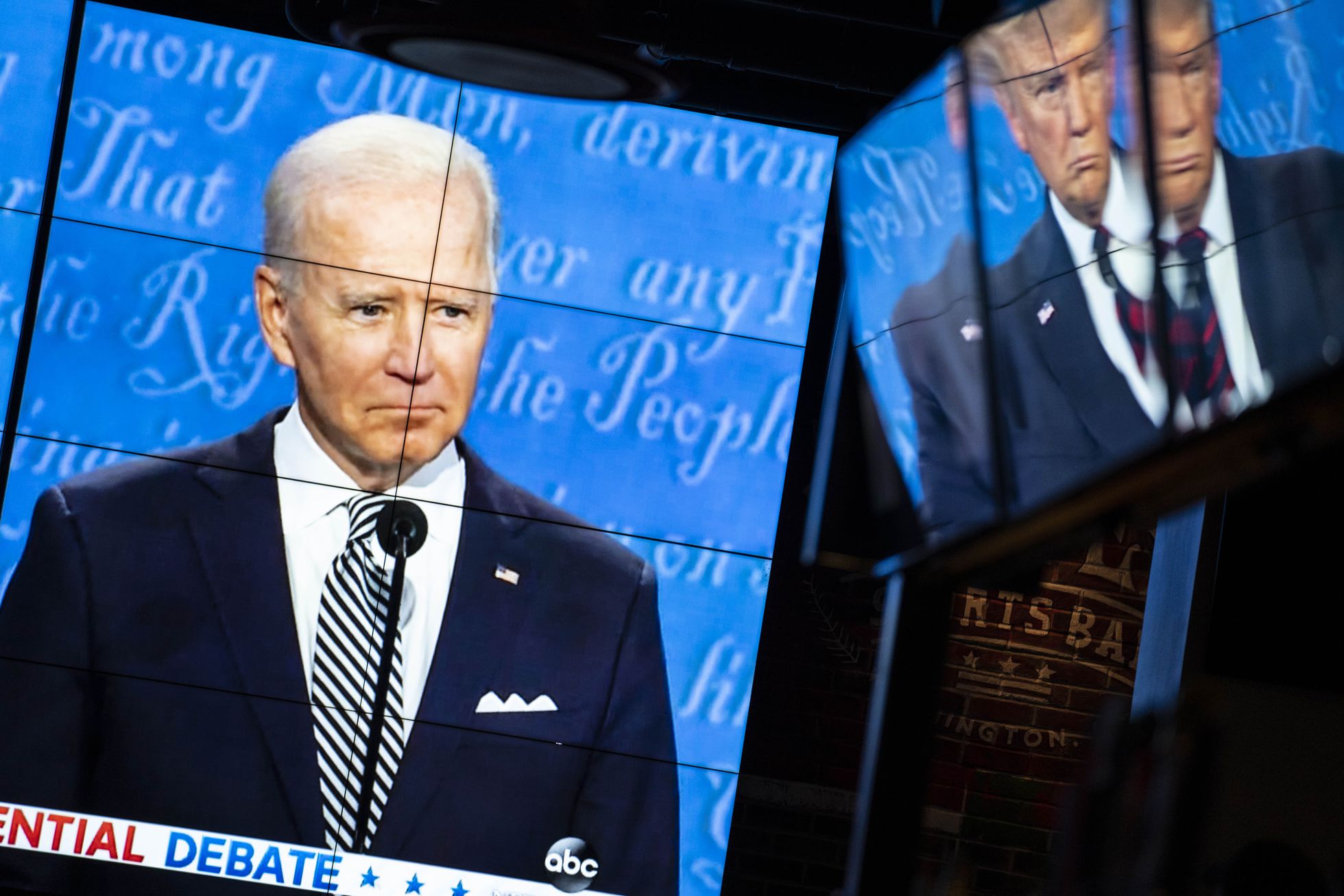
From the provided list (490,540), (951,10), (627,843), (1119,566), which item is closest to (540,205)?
(490,540)

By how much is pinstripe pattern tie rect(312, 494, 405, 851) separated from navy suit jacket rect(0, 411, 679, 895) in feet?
0.13

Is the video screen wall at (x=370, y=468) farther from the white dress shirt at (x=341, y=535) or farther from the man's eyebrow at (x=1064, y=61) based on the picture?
the man's eyebrow at (x=1064, y=61)

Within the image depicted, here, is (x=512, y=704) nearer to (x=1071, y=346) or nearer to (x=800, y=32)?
(x=800, y=32)

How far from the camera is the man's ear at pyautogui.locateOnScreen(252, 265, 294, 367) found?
3.97m

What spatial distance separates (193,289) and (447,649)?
118 centimetres

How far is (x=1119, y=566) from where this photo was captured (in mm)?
4516

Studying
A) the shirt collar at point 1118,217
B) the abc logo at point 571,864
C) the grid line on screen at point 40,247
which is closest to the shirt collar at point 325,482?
the grid line on screen at point 40,247

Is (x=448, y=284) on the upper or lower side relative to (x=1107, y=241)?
upper

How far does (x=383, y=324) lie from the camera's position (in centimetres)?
402

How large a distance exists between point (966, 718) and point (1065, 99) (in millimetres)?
2884

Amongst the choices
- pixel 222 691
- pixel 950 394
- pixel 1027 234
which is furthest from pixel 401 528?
pixel 1027 234

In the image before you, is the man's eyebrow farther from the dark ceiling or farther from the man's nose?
the man's nose

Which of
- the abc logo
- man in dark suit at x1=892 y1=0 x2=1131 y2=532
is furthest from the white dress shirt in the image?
man in dark suit at x1=892 y1=0 x2=1131 y2=532

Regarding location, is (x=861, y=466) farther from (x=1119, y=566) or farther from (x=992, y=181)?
(x=1119, y=566)
